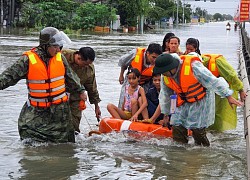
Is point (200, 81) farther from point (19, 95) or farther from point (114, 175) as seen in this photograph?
point (19, 95)

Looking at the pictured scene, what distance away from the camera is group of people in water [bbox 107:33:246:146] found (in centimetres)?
684

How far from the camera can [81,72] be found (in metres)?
8.09

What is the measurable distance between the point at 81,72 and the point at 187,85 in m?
1.79

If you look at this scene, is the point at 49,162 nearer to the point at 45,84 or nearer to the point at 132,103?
Answer: the point at 45,84

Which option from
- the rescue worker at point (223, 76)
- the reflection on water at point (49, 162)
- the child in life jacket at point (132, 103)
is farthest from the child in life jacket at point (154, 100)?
the reflection on water at point (49, 162)

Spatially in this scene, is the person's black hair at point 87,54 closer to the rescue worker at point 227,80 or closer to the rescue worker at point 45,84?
the rescue worker at point 45,84

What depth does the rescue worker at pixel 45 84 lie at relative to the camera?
6.80 meters

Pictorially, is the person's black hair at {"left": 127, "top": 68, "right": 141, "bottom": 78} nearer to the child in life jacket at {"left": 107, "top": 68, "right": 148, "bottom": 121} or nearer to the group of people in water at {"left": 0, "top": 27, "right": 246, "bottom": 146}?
the child in life jacket at {"left": 107, "top": 68, "right": 148, "bottom": 121}

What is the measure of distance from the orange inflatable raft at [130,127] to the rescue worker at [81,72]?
29 centimetres

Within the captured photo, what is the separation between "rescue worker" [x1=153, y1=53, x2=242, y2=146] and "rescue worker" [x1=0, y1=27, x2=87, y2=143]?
1.21 m

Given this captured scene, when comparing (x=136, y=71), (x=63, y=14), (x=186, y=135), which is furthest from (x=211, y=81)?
(x=63, y=14)

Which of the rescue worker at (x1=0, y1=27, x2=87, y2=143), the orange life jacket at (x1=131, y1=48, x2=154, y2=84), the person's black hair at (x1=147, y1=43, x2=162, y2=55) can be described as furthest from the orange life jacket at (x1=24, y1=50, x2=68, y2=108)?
the orange life jacket at (x1=131, y1=48, x2=154, y2=84)

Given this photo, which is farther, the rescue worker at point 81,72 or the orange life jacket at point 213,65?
the orange life jacket at point 213,65

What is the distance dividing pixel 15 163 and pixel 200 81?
8.20 ft
